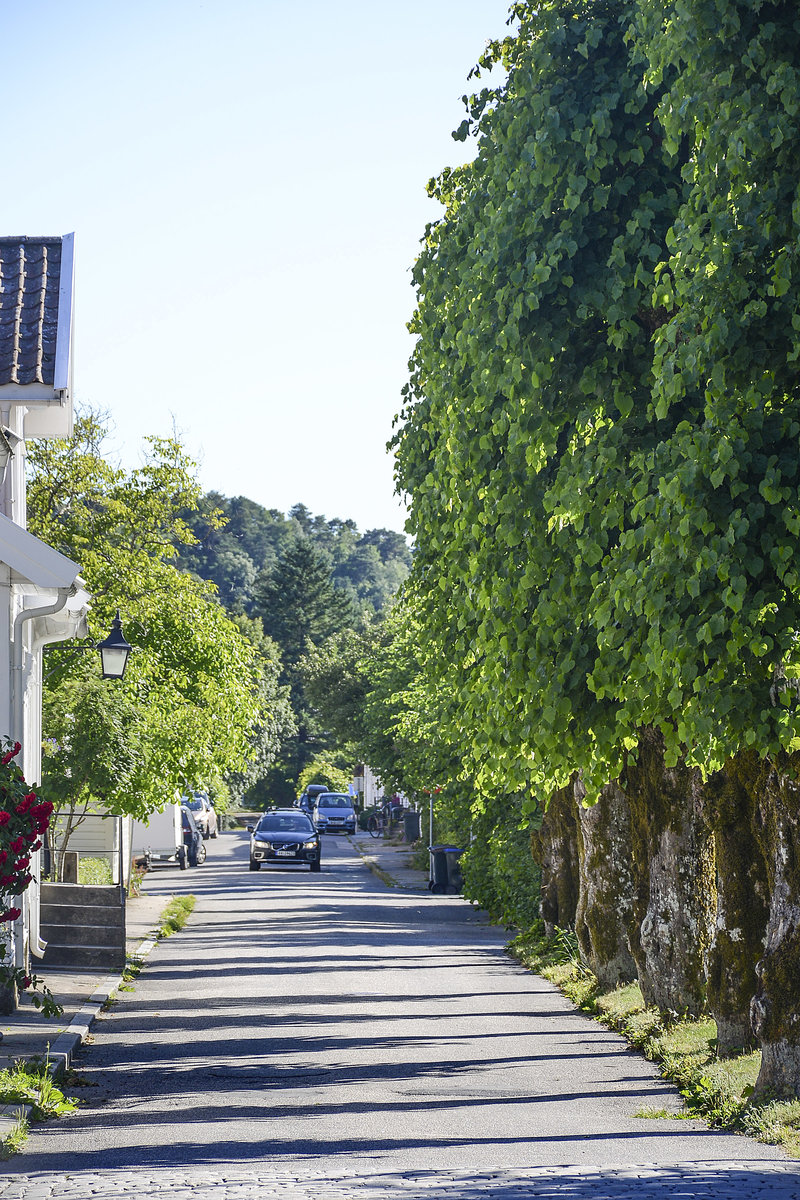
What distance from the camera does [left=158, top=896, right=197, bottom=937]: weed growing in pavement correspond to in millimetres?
23609

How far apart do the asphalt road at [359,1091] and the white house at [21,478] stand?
2.64 meters

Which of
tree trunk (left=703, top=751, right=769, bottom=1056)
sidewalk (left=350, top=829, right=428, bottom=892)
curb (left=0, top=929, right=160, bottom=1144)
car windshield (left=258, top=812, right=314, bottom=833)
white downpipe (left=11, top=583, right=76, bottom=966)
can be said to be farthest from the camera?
car windshield (left=258, top=812, right=314, bottom=833)

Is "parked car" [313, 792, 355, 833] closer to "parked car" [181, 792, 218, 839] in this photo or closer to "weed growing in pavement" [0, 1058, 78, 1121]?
"parked car" [181, 792, 218, 839]

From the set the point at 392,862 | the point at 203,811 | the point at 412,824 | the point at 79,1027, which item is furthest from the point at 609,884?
the point at 203,811

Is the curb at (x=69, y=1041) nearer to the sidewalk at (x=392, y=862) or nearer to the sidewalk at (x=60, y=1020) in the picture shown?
the sidewalk at (x=60, y=1020)

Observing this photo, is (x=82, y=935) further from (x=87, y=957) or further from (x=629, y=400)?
(x=629, y=400)

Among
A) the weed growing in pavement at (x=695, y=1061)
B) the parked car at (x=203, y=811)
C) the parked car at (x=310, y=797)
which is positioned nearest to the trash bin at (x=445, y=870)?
the parked car at (x=203, y=811)

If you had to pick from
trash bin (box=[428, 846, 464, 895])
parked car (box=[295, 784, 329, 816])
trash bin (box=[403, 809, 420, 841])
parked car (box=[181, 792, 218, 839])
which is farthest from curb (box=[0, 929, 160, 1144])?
parked car (box=[295, 784, 329, 816])

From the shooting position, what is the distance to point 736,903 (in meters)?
11.0

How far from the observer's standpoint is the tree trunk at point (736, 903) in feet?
36.0

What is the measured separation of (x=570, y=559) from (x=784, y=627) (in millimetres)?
2167

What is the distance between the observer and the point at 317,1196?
7.13 m

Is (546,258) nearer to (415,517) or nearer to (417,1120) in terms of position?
(415,517)

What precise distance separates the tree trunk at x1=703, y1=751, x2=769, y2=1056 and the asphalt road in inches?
28.4
